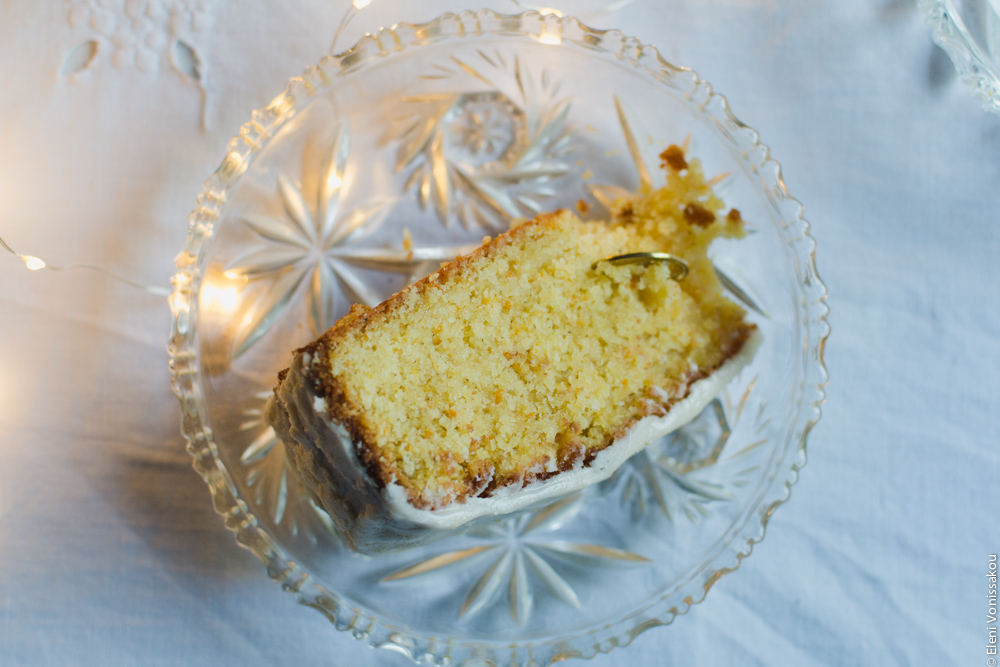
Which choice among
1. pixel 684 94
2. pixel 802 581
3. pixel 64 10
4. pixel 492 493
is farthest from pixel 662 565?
pixel 64 10

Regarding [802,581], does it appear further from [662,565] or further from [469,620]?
[469,620]

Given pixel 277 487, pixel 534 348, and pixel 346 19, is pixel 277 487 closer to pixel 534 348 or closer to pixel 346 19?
pixel 534 348

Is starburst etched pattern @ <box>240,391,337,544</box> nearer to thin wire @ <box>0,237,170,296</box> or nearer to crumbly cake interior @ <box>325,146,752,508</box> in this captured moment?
thin wire @ <box>0,237,170,296</box>

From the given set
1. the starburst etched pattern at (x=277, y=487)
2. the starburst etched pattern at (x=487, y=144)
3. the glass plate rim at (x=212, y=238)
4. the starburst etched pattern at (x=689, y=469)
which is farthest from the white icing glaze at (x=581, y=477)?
the starburst etched pattern at (x=487, y=144)

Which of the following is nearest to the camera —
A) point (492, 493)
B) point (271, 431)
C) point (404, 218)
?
point (492, 493)

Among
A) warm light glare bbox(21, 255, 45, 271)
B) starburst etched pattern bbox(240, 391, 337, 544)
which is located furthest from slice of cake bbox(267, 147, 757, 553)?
warm light glare bbox(21, 255, 45, 271)

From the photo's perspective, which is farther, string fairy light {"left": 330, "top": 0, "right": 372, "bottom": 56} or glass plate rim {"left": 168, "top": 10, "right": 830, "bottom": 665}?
string fairy light {"left": 330, "top": 0, "right": 372, "bottom": 56}
